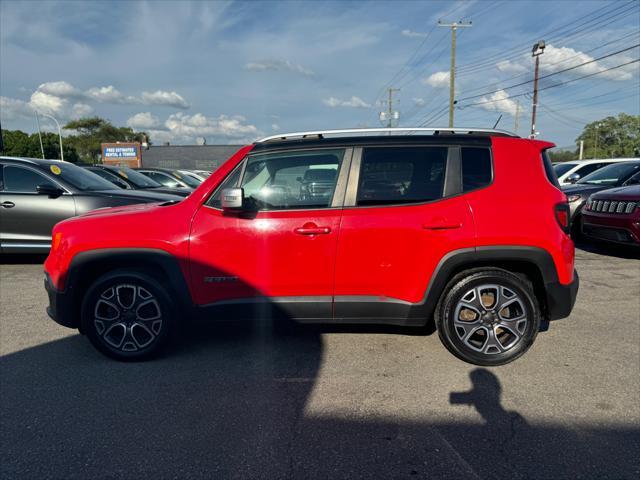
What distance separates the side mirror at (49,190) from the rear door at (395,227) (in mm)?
5418

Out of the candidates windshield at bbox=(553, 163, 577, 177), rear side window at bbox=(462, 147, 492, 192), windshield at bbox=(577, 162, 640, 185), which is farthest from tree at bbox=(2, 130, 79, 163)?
rear side window at bbox=(462, 147, 492, 192)

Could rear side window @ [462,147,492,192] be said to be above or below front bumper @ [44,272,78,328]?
above

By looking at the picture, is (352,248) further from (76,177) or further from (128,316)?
(76,177)

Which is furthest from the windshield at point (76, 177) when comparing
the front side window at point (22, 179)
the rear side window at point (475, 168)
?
Answer: the rear side window at point (475, 168)

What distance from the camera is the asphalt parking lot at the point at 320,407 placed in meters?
2.30

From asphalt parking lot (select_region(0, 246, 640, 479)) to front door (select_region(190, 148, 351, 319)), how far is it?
58cm

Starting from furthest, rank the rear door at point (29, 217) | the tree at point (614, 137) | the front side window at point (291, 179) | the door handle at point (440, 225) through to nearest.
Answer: the tree at point (614, 137)
the rear door at point (29, 217)
the front side window at point (291, 179)
the door handle at point (440, 225)

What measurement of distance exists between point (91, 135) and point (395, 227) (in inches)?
3078

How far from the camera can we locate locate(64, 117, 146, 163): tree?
66.9 m

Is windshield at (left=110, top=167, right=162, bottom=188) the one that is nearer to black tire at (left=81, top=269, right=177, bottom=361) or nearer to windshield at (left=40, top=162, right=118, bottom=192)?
windshield at (left=40, top=162, right=118, bottom=192)

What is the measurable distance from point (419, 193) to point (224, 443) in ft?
7.22

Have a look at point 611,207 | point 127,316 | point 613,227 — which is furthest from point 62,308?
point 611,207

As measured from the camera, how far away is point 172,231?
3348mm

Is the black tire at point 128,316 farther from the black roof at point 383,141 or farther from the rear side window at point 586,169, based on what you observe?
the rear side window at point 586,169
